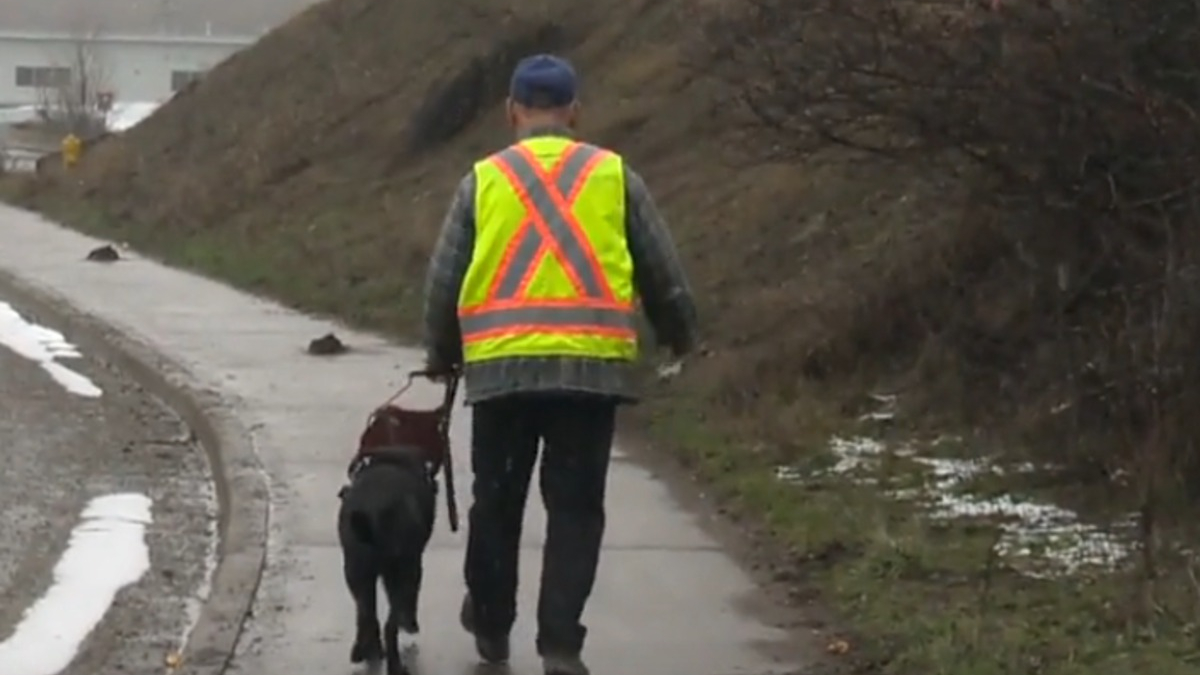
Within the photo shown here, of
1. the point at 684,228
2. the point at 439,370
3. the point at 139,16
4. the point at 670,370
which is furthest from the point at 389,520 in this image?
the point at 139,16

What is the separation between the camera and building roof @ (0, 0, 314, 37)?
6569cm

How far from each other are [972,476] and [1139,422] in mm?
872

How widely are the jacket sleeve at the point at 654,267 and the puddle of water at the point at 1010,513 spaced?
1.99 metres

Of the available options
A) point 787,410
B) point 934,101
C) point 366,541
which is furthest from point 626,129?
point 366,541

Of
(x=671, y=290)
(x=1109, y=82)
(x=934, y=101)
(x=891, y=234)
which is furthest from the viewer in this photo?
(x=891, y=234)

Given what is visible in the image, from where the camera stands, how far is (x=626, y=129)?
19922 millimetres

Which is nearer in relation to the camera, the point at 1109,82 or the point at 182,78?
the point at 1109,82

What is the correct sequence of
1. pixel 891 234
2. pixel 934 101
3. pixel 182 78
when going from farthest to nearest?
pixel 182 78 → pixel 891 234 → pixel 934 101

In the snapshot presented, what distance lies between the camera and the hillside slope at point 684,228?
8789mm

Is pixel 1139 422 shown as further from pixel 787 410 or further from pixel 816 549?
pixel 787 410

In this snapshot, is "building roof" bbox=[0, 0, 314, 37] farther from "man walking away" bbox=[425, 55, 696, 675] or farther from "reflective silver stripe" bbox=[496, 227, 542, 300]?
"reflective silver stripe" bbox=[496, 227, 542, 300]

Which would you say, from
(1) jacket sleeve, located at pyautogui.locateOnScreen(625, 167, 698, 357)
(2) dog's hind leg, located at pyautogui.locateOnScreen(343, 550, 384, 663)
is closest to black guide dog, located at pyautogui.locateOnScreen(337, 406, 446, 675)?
(2) dog's hind leg, located at pyautogui.locateOnScreen(343, 550, 384, 663)

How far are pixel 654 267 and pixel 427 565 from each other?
238cm

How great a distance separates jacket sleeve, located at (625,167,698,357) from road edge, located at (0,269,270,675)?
175 centimetres
